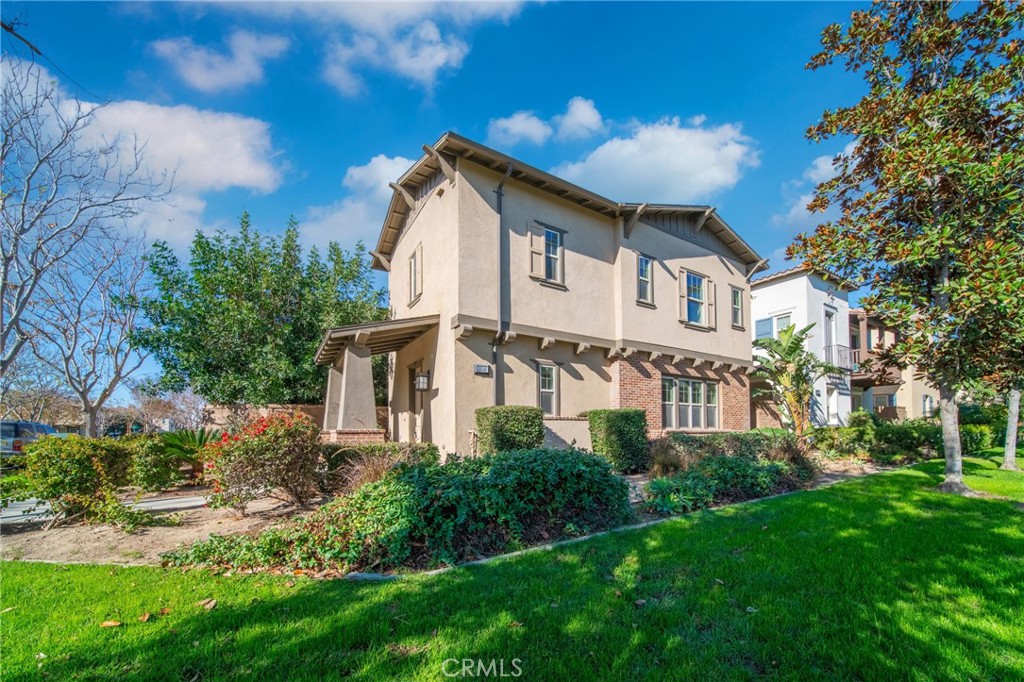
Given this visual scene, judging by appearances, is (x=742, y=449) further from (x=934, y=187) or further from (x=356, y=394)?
(x=356, y=394)

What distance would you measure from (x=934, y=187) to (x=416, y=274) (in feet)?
38.0

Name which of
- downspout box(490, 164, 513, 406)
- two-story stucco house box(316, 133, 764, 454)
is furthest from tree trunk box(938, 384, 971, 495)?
downspout box(490, 164, 513, 406)

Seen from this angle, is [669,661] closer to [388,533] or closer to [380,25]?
[388,533]

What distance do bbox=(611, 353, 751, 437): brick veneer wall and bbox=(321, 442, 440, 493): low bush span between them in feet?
22.1

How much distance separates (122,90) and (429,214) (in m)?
6.79

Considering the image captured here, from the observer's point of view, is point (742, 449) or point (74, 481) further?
point (742, 449)

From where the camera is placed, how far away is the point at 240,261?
52.7 ft

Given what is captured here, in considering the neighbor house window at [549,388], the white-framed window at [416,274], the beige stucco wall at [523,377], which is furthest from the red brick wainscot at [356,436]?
the white-framed window at [416,274]

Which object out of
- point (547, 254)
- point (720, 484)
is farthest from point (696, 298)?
point (720, 484)

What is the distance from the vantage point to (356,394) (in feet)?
34.8

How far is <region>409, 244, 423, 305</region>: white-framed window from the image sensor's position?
13863mm

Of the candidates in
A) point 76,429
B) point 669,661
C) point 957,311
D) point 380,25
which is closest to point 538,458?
point 669,661

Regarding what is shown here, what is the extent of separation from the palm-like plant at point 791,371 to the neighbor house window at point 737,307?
7.50 ft

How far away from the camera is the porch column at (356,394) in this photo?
10453 millimetres
